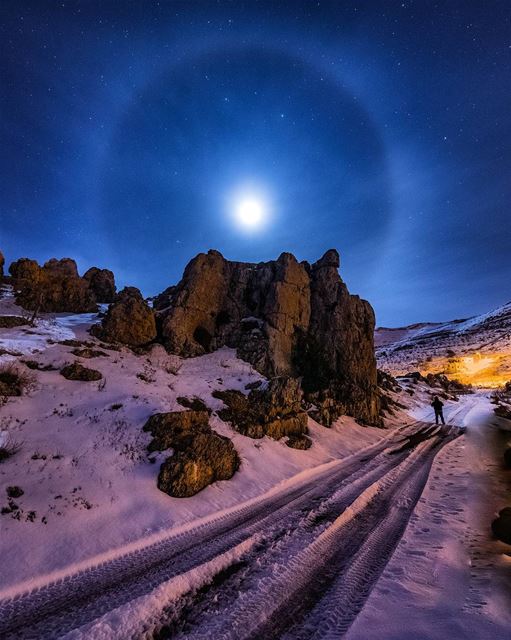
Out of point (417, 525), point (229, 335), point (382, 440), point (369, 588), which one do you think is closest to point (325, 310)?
point (229, 335)

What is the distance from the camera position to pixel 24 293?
25531mm

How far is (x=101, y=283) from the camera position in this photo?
117 feet

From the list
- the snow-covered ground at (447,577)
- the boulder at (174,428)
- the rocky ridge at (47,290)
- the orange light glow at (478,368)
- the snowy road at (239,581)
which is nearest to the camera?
the snow-covered ground at (447,577)


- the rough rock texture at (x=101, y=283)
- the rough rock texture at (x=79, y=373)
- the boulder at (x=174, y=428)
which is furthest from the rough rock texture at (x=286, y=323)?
the boulder at (x=174, y=428)

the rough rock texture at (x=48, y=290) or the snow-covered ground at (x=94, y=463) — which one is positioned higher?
the rough rock texture at (x=48, y=290)

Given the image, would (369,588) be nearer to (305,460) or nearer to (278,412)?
(305,460)

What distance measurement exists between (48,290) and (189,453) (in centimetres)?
2514

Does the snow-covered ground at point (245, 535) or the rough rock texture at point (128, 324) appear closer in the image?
the snow-covered ground at point (245, 535)

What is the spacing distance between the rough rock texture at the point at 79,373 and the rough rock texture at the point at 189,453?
16.3 feet

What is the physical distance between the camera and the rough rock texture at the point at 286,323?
2356 centimetres

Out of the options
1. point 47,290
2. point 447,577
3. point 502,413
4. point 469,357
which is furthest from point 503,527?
point 469,357

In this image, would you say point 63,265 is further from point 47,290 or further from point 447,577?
point 447,577

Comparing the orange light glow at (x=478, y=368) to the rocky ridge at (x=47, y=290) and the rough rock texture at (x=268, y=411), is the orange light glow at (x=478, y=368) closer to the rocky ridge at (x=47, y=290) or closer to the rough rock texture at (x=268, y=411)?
the rough rock texture at (x=268, y=411)

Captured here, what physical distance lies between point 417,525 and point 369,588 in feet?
9.60
